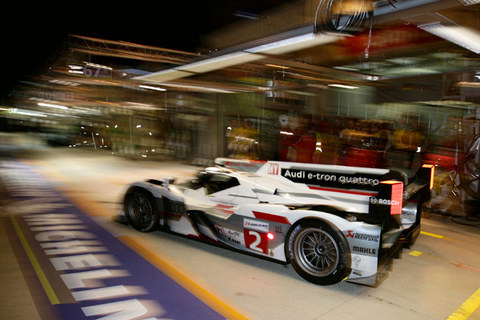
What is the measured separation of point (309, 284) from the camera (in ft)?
12.2

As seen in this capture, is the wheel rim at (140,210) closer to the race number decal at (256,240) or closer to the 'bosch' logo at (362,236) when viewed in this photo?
the race number decal at (256,240)

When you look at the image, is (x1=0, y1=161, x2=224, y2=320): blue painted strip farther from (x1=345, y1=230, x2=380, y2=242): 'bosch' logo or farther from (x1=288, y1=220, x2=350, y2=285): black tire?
(x1=345, y1=230, x2=380, y2=242): 'bosch' logo

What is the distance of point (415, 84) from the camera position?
32.0ft

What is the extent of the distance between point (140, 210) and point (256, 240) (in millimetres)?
2387

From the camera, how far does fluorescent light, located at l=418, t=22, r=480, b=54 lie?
4.84 m

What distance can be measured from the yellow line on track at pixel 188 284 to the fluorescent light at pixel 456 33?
482 centimetres

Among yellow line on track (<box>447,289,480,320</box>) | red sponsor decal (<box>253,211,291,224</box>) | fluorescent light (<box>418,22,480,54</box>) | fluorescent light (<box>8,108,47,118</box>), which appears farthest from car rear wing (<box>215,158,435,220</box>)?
fluorescent light (<box>8,108,47,118</box>)

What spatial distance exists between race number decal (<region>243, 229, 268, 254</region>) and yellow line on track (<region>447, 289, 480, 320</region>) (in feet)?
6.57

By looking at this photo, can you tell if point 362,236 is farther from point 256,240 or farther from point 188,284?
point 188,284

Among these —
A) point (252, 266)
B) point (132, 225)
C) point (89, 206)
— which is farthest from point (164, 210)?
point (89, 206)

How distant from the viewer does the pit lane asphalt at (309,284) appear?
318 cm

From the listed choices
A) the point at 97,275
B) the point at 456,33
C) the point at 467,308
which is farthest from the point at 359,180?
the point at 97,275

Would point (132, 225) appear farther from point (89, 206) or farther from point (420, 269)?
point (420, 269)

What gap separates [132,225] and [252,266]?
8.15 ft
